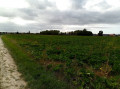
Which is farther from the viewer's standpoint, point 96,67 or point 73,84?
point 96,67

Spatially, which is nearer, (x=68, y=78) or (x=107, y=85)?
(x=107, y=85)

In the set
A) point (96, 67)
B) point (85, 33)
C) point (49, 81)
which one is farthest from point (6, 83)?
point (85, 33)

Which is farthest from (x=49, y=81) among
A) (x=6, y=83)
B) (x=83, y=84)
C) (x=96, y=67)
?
(x=96, y=67)

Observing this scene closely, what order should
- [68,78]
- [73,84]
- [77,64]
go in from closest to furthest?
1. [73,84]
2. [68,78]
3. [77,64]

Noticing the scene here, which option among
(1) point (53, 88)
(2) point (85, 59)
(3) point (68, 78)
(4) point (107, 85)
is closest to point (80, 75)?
(3) point (68, 78)

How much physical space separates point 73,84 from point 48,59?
3.54 meters

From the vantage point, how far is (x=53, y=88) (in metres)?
3.49

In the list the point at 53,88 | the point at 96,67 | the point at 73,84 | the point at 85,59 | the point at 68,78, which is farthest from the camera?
the point at 85,59

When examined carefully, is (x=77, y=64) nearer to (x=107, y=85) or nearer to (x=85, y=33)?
(x=107, y=85)

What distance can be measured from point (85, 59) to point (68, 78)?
277cm

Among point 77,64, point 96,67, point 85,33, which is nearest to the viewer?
point 96,67

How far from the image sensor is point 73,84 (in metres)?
3.75

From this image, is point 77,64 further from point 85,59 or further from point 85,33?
point 85,33

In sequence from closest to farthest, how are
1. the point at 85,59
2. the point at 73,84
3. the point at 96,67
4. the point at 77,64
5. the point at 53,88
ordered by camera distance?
the point at 53,88 < the point at 73,84 < the point at 96,67 < the point at 77,64 < the point at 85,59
